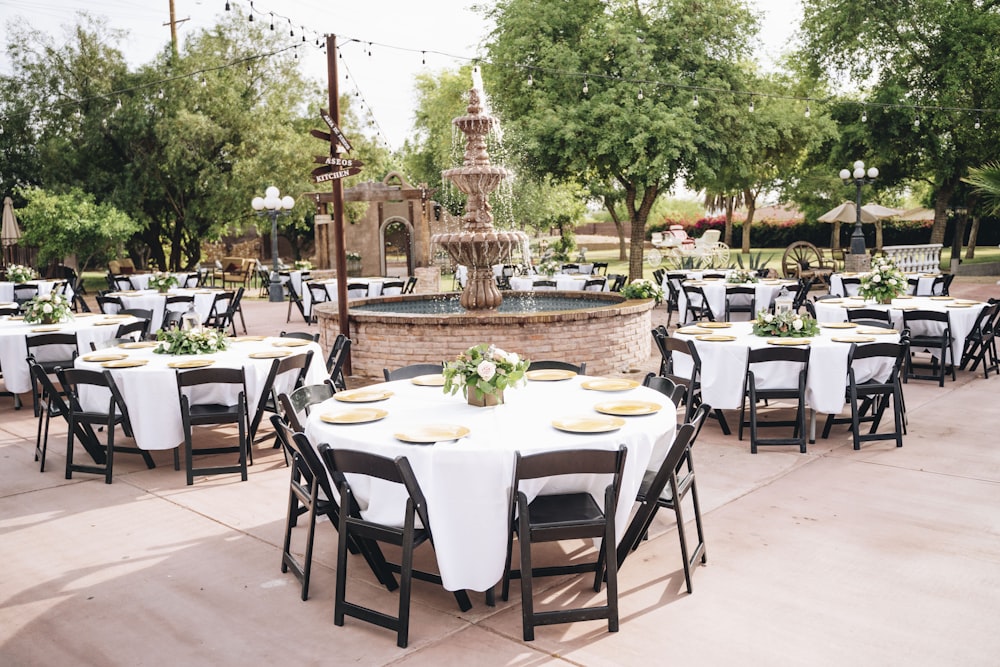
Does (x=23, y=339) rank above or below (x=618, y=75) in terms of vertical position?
below

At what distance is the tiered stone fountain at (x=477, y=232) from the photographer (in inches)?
400

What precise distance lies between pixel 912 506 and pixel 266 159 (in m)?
22.5

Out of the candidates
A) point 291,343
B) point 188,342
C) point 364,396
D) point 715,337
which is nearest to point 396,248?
point 291,343

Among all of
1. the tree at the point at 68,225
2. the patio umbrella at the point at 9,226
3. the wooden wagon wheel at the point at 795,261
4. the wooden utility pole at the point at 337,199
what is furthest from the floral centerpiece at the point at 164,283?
the wooden wagon wheel at the point at 795,261

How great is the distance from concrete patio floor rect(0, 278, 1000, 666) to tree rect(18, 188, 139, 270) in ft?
57.9

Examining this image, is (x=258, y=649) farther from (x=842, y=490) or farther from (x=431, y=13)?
(x=431, y=13)

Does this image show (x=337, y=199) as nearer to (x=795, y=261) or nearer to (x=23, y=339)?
(x=23, y=339)

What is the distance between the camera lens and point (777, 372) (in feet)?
23.1

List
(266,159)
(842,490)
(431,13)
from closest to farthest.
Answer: (842,490)
(431,13)
(266,159)

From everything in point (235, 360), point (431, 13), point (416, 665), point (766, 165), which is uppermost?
point (431, 13)

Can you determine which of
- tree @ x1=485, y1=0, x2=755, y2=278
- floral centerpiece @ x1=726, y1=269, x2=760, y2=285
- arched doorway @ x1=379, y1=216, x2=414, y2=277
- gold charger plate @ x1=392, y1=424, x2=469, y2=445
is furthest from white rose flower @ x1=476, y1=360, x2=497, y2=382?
arched doorway @ x1=379, y1=216, x2=414, y2=277

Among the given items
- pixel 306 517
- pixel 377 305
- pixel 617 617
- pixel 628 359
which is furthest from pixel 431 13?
pixel 617 617

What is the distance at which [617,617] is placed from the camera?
3.72m

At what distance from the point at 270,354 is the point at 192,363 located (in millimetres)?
613
